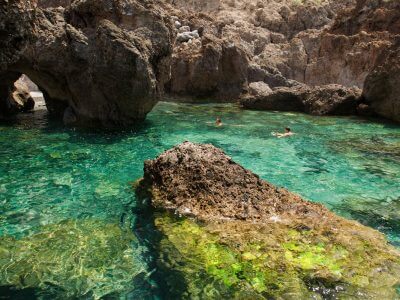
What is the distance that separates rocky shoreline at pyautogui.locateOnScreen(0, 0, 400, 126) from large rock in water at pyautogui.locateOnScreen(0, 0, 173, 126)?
0.13 feet

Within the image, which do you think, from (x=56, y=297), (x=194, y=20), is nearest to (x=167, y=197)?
(x=56, y=297)

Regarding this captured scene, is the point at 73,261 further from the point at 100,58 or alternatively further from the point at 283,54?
the point at 283,54

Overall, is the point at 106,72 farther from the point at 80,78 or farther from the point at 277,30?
the point at 277,30

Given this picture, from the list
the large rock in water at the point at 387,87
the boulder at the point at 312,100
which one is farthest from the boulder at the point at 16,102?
the large rock in water at the point at 387,87

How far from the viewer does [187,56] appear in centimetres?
2888

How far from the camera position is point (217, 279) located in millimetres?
5426

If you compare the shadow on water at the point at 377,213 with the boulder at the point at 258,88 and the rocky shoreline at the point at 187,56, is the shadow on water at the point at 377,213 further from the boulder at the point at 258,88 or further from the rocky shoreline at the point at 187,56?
the boulder at the point at 258,88

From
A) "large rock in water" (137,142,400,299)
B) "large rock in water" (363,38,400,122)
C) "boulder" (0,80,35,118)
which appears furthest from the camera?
"large rock in water" (363,38,400,122)

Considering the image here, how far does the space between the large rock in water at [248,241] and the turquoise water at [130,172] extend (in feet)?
2.33

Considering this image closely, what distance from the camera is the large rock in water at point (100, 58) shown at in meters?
15.3

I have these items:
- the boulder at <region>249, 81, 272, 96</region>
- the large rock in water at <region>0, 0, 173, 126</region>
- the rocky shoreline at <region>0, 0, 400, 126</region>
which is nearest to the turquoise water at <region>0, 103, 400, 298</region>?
the large rock in water at <region>0, 0, 173, 126</region>

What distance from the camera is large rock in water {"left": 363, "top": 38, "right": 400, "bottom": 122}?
2092cm

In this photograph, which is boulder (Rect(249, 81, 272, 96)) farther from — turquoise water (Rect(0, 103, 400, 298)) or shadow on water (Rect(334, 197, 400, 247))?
shadow on water (Rect(334, 197, 400, 247))

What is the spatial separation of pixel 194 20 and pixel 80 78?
24.5m
